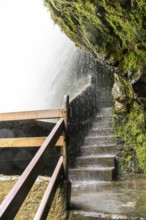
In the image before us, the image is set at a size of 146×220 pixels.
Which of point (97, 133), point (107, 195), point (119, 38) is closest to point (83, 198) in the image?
point (107, 195)

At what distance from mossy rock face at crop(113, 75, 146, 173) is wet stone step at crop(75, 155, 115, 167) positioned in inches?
10.7

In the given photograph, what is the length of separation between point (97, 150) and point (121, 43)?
302 cm

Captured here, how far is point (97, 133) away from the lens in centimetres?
817

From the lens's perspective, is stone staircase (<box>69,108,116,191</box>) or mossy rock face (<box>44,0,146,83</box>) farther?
stone staircase (<box>69,108,116,191</box>)

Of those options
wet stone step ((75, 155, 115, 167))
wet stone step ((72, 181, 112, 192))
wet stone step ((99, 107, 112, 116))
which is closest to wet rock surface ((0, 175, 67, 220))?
wet stone step ((72, 181, 112, 192))

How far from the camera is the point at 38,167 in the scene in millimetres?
2637

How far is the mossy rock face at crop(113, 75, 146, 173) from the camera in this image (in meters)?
6.68

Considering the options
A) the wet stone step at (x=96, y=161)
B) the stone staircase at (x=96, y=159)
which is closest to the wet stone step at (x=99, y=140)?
the stone staircase at (x=96, y=159)

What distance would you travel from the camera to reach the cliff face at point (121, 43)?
167 inches

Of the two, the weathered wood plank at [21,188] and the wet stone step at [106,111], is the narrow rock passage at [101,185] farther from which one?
the weathered wood plank at [21,188]

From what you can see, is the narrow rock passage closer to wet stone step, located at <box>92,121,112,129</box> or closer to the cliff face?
wet stone step, located at <box>92,121,112,129</box>

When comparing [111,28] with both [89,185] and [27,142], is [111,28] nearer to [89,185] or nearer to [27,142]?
[27,142]

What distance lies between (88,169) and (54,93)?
6653mm

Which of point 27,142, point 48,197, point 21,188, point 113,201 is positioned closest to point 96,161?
point 113,201
